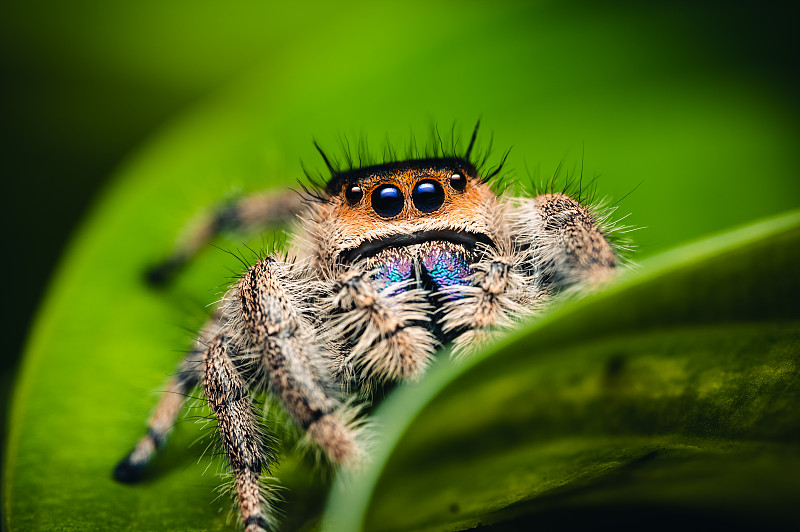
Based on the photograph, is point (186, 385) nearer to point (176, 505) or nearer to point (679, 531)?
point (176, 505)

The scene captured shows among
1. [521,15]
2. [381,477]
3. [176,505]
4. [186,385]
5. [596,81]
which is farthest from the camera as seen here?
[521,15]

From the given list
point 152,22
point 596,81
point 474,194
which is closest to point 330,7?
point 152,22

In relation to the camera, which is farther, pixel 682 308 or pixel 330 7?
pixel 330 7

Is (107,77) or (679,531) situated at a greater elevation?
(107,77)

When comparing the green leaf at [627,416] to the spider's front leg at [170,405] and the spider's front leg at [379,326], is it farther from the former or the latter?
the spider's front leg at [170,405]

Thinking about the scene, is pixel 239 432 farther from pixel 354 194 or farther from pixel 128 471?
pixel 354 194

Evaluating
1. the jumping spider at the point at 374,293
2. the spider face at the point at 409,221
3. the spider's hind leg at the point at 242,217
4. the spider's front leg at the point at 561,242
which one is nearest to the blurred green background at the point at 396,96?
the spider's hind leg at the point at 242,217

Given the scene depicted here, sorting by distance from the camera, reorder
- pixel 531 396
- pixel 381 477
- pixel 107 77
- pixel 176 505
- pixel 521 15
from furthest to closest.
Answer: pixel 107 77 → pixel 521 15 → pixel 176 505 → pixel 531 396 → pixel 381 477
